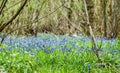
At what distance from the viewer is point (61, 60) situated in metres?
6.66

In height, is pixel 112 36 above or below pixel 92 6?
below

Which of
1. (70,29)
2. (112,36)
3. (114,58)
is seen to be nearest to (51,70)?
(114,58)

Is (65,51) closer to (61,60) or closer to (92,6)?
(61,60)

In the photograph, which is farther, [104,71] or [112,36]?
[112,36]

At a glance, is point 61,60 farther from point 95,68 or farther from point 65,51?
point 65,51

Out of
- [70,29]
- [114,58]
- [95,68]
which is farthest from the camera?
[70,29]

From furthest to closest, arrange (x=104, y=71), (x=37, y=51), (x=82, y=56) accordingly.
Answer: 1. (x=37, y=51)
2. (x=82, y=56)
3. (x=104, y=71)

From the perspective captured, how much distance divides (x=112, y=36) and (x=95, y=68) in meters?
8.24

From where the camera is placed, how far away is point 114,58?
21.7 ft

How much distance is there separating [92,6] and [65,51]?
9093 mm

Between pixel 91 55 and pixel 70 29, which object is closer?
pixel 91 55

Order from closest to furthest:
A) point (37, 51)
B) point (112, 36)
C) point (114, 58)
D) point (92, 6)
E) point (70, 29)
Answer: point (114, 58) → point (37, 51) → point (112, 36) → point (92, 6) → point (70, 29)

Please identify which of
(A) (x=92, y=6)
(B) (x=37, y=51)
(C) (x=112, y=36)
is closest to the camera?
(B) (x=37, y=51)

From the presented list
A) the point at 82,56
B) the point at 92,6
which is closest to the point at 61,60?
the point at 82,56
